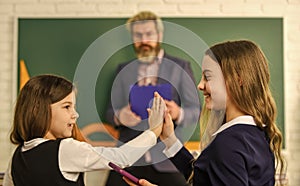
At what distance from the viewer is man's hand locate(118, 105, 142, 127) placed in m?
2.29

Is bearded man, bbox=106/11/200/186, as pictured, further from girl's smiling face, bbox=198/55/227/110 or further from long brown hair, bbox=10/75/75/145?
girl's smiling face, bbox=198/55/227/110

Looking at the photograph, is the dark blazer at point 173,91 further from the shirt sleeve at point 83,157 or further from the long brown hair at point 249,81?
the long brown hair at point 249,81

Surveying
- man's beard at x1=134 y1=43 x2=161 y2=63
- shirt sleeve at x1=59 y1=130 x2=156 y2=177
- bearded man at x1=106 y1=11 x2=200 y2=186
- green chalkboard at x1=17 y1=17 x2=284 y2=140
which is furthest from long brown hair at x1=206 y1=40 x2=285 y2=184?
green chalkboard at x1=17 y1=17 x2=284 y2=140

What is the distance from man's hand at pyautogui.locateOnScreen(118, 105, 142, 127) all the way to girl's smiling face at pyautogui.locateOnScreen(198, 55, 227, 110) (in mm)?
873

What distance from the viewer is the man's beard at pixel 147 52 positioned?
9.42ft

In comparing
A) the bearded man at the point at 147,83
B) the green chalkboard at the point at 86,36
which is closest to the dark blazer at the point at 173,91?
the bearded man at the point at 147,83

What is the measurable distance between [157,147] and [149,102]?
0.67 feet

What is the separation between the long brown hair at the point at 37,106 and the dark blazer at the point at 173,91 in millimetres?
403

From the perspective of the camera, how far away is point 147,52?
295 cm

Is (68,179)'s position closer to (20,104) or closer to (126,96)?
(20,104)

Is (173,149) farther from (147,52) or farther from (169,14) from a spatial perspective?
(169,14)

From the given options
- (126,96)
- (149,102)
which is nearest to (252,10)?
(126,96)

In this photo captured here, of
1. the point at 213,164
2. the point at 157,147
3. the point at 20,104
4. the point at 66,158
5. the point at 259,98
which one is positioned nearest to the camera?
the point at 213,164

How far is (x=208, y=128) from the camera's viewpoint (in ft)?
4.95
